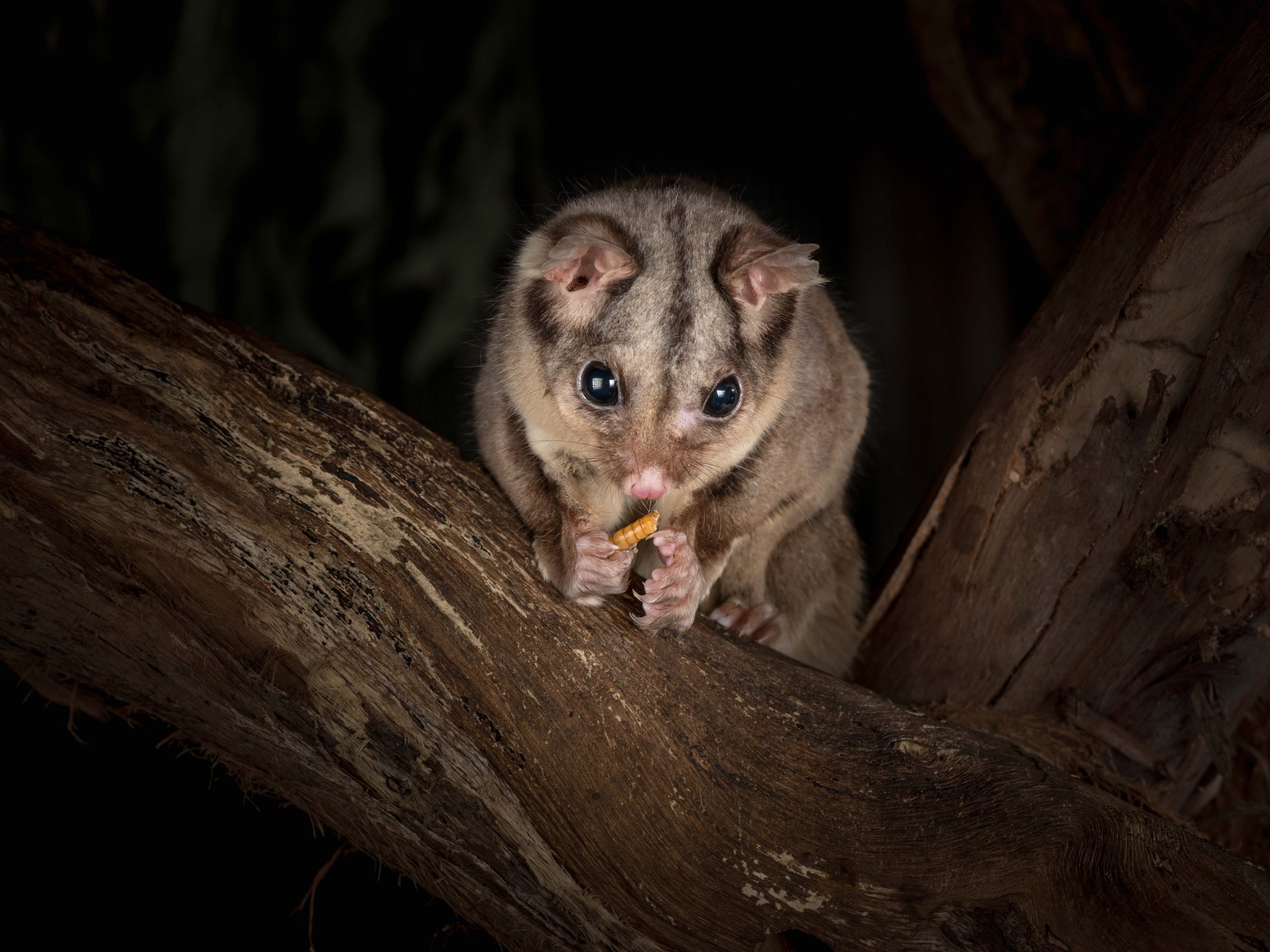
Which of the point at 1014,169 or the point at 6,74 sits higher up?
the point at 1014,169

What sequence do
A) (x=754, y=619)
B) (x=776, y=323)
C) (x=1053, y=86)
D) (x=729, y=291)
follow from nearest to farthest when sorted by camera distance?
(x=729, y=291) < (x=776, y=323) < (x=754, y=619) < (x=1053, y=86)

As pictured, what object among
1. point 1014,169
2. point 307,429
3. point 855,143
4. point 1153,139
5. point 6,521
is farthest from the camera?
point 855,143

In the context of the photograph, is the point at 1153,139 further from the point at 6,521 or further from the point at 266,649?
the point at 6,521

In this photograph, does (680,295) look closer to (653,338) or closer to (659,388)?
(653,338)

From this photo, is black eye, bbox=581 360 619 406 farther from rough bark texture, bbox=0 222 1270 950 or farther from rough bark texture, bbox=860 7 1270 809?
rough bark texture, bbox=860 7 1270 809

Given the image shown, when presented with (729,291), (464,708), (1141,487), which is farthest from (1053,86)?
(464,708)

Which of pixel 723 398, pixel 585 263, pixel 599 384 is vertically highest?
pixel 585 263

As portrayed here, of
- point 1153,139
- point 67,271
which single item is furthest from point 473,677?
point 1153,139

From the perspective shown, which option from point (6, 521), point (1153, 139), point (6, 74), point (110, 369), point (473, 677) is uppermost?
point (1153, 139)
